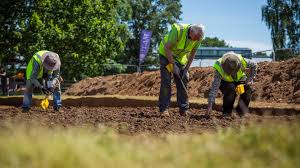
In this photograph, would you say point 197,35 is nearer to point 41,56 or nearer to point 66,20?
point 41,56

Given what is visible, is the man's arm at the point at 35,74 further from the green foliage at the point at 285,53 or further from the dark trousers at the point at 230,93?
the green foliage at the point at 285,53

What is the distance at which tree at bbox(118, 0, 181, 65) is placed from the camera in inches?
2456

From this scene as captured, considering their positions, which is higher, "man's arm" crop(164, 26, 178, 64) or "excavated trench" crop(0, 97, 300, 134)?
"man's arm" crop(164, 26, 178, 64)

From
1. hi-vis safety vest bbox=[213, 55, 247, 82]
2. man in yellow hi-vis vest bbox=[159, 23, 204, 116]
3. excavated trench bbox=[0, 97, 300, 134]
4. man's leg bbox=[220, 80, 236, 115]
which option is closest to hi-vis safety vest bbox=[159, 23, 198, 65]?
→ man in yellow hi-vis vest bbox=[159, 23, 204, 116]

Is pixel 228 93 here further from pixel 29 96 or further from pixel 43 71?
pixel 29 96

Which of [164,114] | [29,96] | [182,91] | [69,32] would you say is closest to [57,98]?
[29,96]

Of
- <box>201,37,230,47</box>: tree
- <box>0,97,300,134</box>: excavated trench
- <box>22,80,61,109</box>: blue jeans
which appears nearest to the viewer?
<box>0,97,300,134</box>: excavated trench

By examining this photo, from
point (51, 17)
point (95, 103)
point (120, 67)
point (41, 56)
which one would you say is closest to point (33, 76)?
point (41, 56)

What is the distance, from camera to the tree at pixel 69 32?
26.7 metres

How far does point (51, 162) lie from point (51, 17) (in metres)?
25.1

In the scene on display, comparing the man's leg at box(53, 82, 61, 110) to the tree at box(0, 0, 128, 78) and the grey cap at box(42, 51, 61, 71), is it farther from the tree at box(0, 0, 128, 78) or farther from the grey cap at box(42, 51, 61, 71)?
the tree at box(0, 0, 128, 78)

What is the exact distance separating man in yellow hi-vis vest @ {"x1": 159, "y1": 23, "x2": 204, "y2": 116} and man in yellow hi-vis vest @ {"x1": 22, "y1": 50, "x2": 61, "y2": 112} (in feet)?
8.74

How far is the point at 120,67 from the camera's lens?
39531mm

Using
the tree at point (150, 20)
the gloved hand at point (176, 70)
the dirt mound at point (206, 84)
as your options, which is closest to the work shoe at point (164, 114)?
the gloved hand at point (176, 70)
